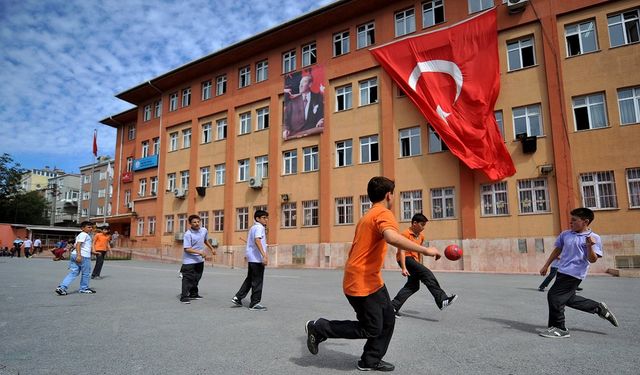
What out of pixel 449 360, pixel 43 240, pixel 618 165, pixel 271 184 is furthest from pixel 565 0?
pixel 43 240

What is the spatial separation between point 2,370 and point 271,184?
25.9m

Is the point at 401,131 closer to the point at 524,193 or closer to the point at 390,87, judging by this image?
the point at 390,87

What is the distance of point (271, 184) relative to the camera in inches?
1187

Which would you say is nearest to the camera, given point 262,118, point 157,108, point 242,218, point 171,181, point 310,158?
point 310,158

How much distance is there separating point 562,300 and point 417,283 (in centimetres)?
238

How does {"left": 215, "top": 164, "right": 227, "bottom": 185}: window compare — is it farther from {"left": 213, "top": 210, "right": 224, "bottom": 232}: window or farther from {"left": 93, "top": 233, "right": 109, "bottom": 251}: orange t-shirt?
{"left": 93, "top": 233, "right": 109, "bottom": 251}: orange t-shirt

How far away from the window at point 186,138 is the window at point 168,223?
624cm

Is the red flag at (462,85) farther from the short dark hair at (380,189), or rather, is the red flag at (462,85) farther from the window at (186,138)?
the window at (186,138)

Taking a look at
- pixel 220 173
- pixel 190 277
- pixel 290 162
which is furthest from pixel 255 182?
pixel 190 277

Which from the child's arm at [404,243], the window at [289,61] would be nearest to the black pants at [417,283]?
the child's arm at [404,243]

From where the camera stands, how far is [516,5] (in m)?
21.6

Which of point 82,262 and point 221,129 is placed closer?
point 82,262

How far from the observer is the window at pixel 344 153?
2683cm

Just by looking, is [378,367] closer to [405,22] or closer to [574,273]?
[574,273]
